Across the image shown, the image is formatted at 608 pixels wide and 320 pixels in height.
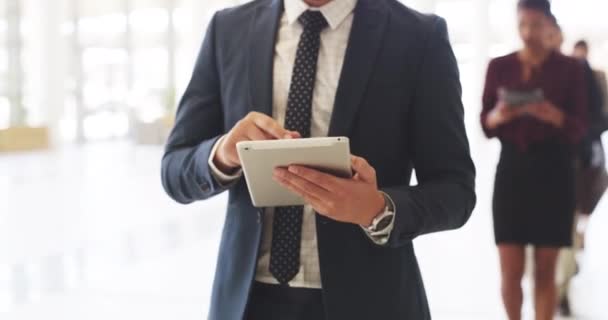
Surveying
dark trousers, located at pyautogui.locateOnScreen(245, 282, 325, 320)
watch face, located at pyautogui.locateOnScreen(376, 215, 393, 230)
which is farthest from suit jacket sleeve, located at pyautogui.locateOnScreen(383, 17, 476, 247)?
dark trousers, located at pyautogui.locateOnScreen(245, 282, 325, 320)

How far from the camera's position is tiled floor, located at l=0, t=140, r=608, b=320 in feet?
15.4

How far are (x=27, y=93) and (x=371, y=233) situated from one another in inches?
602

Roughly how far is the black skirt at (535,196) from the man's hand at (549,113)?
0.11 metres

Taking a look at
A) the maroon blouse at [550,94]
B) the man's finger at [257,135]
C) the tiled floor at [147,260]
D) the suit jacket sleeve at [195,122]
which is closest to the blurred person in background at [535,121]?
the maroon blouse at [550,94]

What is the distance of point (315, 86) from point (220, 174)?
0.25 meters

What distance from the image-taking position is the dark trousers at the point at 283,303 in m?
1.35

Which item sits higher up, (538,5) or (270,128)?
(538,5)

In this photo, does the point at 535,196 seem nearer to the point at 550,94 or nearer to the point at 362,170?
the point at 550,94

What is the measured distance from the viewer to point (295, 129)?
53.2 inches

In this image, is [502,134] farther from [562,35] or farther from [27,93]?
[27,93]

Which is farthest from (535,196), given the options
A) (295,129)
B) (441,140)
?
(295,129)

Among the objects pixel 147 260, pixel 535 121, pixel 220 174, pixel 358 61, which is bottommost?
pixel 147 260

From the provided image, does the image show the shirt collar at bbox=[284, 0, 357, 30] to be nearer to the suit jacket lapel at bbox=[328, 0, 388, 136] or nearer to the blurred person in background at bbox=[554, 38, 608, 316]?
the suit jacket lapel at bbox=[328, 0, 388, 136]

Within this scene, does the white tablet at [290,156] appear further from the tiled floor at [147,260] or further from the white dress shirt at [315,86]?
the tiled floor at [147,260]
